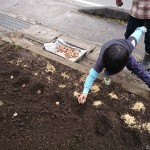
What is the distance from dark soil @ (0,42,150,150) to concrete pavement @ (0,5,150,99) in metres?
0.19

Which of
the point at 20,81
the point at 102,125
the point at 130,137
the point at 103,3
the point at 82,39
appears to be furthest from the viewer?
the point at 103,3

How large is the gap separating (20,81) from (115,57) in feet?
5.48

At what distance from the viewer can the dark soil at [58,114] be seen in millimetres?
3424

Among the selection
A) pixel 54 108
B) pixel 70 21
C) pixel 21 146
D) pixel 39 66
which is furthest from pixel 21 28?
pixel 21 146

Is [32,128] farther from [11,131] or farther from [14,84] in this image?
[14,84]

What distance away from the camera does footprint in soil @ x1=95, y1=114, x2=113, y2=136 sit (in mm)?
3584

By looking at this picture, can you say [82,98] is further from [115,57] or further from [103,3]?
[103,3]

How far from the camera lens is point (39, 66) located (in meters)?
4.64

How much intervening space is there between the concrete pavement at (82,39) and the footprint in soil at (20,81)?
2.22 feet

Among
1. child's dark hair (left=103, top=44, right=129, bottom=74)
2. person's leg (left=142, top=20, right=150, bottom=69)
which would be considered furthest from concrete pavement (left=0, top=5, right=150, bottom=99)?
child's dark hair (left=103, top=44, right=129, bottom=74)

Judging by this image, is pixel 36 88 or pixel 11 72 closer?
pixel 36 88

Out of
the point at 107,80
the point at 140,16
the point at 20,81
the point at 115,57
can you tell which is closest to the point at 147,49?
the point at 140,16

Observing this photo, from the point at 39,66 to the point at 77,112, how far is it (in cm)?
117

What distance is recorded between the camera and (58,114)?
375 centimetres
